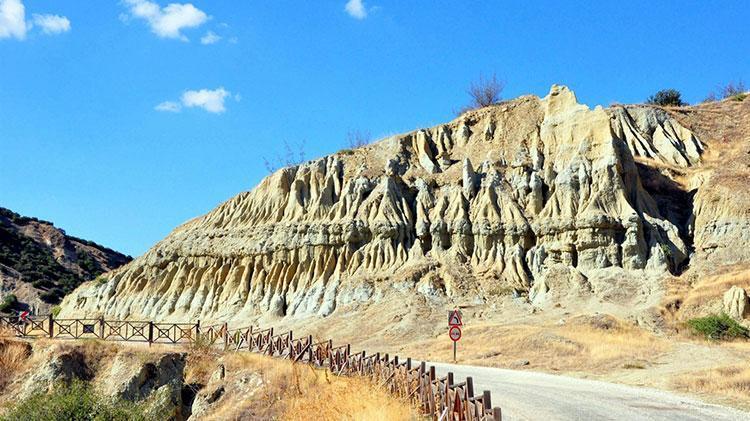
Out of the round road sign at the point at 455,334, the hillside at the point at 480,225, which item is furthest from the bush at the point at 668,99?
the round road sign at the point at 455,334

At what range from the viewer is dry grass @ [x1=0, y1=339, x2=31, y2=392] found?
30.6 m

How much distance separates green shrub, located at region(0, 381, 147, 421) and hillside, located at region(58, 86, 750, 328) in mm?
26166

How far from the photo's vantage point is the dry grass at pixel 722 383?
19578 millimetres

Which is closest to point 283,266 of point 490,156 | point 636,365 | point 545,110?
point 490,156

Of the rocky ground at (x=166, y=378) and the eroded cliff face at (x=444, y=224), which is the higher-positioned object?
the eroded cliff face at (x=444, y=224)

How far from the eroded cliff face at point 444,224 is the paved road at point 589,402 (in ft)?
84.0

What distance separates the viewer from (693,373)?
81.0 ft

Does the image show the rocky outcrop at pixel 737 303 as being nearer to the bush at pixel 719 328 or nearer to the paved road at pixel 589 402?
the bush at pixel 719 328

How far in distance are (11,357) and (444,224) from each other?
30.8 m

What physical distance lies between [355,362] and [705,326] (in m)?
22.9

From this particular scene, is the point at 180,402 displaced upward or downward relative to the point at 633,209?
downward

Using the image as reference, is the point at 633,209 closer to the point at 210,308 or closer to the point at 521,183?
the point at 521,183

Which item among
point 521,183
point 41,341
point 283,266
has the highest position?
point 521,183

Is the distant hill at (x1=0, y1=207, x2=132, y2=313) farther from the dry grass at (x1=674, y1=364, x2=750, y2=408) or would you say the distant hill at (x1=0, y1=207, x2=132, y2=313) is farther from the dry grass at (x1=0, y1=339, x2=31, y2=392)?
the dry grass at (x1=674, y1=364, x2=750, y2=408)
